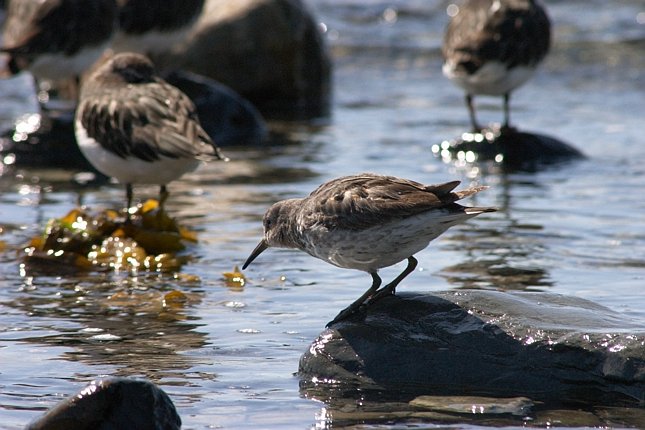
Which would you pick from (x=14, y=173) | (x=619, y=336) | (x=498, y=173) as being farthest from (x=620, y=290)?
(x=14, y=173)

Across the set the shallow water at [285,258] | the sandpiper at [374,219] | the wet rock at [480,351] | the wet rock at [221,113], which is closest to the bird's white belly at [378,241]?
the sandpiper at [374,219]

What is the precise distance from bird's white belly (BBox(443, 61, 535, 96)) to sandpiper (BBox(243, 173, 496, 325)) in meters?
5.45

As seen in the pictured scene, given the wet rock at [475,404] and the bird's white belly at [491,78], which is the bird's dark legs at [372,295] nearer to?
the wet rock at [475,404]

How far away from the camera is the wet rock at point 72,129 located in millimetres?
10805

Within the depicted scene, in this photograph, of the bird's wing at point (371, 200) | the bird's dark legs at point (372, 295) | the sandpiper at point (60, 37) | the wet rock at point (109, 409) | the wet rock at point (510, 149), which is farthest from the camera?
the sandpiper at point (60, 37)

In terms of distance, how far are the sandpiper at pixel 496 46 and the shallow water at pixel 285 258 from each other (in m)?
0.81

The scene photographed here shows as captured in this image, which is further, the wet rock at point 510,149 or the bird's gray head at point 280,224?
the wet rock at point 510,149

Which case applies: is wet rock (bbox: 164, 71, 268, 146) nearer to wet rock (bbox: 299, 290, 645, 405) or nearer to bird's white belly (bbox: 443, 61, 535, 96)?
bird's white belly (bbox: 443, 61, 535, 96)

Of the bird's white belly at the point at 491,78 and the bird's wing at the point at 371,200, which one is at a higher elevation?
the bird's wing at the point at 371,200

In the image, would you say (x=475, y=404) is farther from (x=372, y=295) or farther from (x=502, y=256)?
(x=502, y=256)

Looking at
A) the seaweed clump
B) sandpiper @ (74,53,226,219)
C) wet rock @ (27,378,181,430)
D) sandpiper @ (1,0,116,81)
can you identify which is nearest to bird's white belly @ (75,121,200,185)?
sandpiper @ (74,53,226,219)

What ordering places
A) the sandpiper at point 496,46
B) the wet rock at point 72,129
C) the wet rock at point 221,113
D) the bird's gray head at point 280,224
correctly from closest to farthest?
the bird's gray head at point 280,224 < the sandpiper at point 496,46 < the wet rock at point 72,129 < the wet rock at point 221,113

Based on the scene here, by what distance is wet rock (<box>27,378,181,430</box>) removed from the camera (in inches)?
167

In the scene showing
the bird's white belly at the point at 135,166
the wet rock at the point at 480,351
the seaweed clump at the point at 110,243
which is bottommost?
the seaweed clump at the point at 110,243
